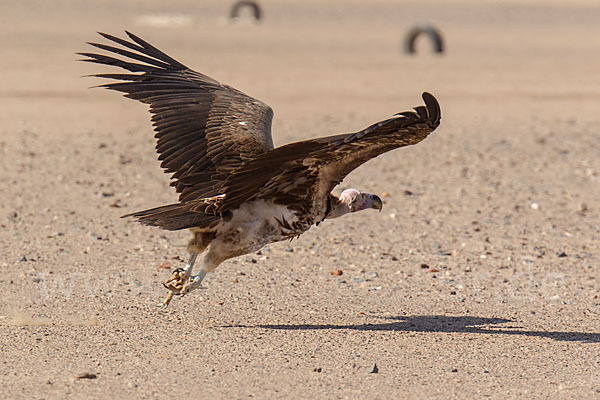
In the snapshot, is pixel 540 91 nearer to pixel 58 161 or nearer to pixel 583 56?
pixel 583 56

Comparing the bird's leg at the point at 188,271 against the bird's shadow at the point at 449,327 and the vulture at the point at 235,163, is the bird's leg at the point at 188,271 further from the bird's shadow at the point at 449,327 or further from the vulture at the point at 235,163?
the bird's shadow at the point at 449,327

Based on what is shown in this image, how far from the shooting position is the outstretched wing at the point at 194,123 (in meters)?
6.91

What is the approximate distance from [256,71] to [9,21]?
14395mm

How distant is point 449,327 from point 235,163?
1.72 meters

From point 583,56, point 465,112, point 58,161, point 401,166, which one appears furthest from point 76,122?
point 583,56

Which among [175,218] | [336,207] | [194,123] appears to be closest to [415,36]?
[194,123]

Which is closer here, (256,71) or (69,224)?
(69,224)

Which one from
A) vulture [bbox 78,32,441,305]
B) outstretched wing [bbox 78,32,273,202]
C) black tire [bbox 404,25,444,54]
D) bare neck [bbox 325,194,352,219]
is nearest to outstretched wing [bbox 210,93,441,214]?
vulture [bbox 78,32,441,305]

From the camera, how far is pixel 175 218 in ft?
20.5

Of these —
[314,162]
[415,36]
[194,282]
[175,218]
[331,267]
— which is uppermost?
[314,162]

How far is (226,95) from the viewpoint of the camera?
295 inches

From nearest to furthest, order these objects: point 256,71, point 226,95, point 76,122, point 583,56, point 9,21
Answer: point 226,95 < point 76,122 < point 256,71 < point 583,56 < point 9,21

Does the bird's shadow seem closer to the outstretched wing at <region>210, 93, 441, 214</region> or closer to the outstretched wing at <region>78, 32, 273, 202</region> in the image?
the outstretched wing at <region>210, 93, 441, 214</region>

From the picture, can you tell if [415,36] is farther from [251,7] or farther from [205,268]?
[205,268]
